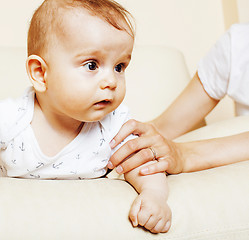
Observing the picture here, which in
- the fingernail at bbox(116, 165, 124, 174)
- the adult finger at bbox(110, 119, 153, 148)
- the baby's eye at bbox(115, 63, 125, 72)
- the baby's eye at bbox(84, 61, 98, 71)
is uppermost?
the baby's eye at bbox(84, 61, 98, 71)

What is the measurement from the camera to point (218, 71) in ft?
5.33

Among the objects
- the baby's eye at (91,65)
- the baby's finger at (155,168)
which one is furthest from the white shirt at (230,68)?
the baby's eye at (91,65)

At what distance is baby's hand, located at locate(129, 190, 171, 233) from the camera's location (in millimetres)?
827

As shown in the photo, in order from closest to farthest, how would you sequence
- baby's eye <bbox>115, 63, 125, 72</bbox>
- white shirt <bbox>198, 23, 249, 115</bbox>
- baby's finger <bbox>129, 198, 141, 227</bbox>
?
baby's finger <bbox>129, 198, 141, 227</bbox> → baby's eye <bbox>115, 63, 125, 72</bbox> → white shirt <bbox>198, 23, 249, 115</bbox>

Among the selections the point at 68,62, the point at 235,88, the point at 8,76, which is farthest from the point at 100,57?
the point at 235,88

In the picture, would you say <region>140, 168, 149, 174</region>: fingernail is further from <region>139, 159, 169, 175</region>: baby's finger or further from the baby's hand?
the baby's hand

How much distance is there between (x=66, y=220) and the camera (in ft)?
2.59

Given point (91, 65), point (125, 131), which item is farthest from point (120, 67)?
point (125, 131)

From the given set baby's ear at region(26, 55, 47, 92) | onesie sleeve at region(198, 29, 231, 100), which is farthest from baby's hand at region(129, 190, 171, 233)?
onesie sleeve at region(198, 29, 231, 100)

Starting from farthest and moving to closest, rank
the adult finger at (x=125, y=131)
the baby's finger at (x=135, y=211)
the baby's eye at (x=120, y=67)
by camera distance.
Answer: the adult finger at (x=125, y=131) → the baby's eye at (x=120, y=67) → the baby's finger at (x=135, y=211)

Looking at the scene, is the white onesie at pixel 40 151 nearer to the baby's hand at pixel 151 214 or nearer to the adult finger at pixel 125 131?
the adult finger at pixel 125 131

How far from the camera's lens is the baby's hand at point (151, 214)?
83 cm

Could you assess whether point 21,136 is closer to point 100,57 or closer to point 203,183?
point 100,57

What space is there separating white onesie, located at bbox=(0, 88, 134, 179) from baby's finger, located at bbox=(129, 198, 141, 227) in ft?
0.81
